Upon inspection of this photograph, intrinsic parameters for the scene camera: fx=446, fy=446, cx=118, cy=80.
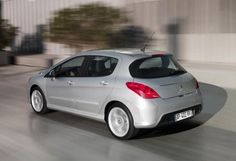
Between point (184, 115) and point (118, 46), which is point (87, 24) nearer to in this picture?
point (118, 46)

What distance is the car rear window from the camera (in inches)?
284

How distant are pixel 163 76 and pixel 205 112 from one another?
2.16 meters

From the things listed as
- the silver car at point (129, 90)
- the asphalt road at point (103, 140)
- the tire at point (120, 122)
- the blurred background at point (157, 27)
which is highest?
the blurred background at point (157, 27)

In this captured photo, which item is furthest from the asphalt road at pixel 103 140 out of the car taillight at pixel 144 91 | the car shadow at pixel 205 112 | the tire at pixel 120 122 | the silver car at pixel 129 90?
the car taillight at pixel 144 91

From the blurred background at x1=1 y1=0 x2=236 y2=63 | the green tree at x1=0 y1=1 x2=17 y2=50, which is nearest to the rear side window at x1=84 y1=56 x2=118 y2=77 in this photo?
the blurred background at x1=1 y1=0 x2=236 y2=63

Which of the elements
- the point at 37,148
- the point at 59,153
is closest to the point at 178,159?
the point at 59,153

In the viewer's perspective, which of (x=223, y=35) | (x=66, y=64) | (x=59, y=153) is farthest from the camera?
(x=223, y=35)

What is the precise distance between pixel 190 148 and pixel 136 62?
1.68 m

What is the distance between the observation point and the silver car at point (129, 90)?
692 cm

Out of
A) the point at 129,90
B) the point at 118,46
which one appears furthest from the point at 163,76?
the point at 118,46

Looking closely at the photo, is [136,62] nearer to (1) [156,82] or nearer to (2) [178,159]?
(1) [156,82]

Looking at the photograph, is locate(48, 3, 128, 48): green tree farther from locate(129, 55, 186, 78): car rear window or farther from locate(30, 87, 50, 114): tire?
locate(129, 55, 186, 78): car rear window

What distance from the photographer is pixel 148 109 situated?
683 centimetres

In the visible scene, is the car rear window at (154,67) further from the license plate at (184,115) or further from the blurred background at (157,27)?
the blurred background at (157,27)
